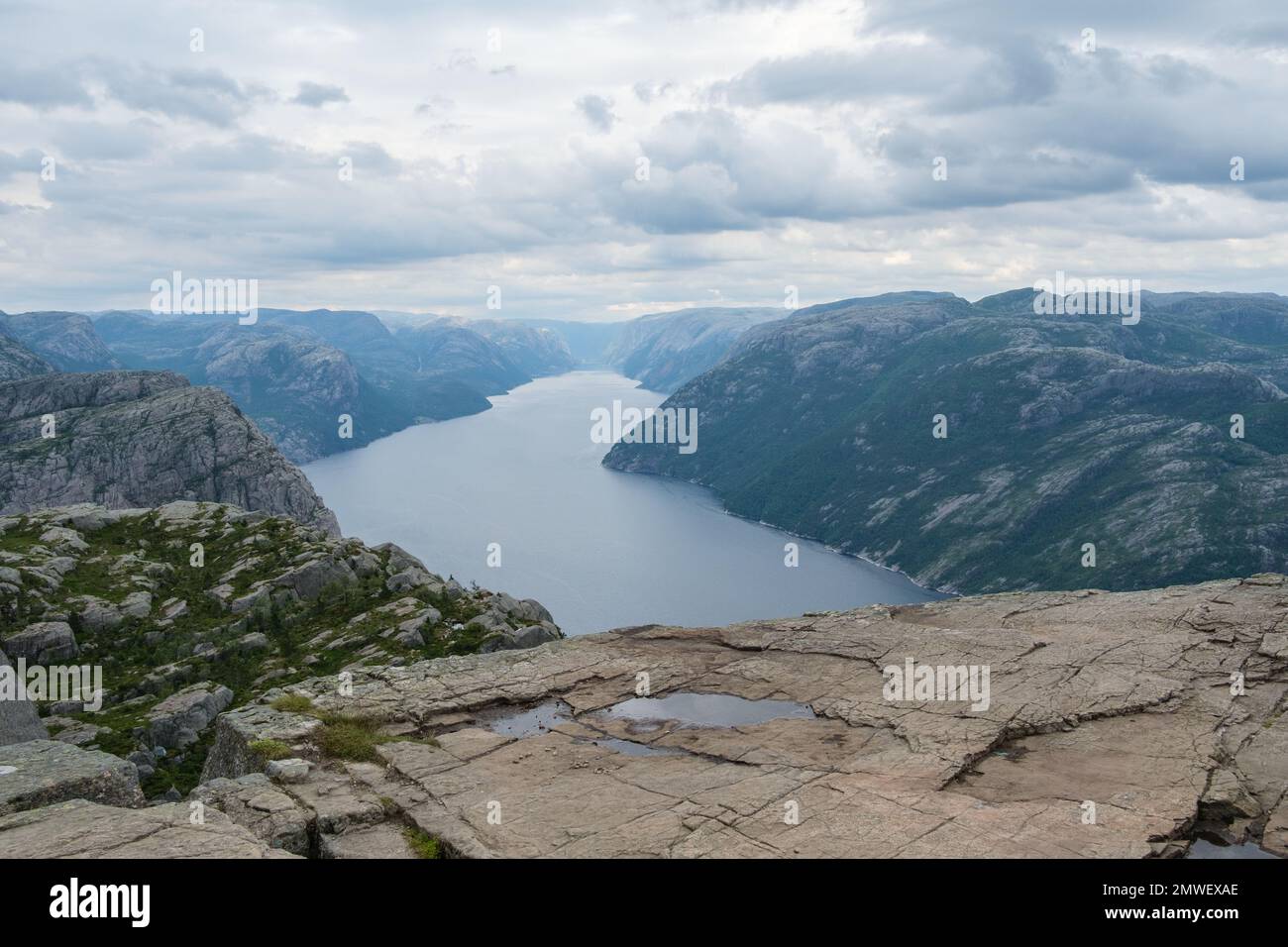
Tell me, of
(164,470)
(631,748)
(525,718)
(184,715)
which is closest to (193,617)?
(184,715)

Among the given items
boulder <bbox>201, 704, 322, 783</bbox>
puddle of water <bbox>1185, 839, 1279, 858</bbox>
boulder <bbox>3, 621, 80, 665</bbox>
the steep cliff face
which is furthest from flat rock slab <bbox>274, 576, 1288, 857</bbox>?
the steep cliff face

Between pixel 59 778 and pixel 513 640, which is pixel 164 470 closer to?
pixel 513 640

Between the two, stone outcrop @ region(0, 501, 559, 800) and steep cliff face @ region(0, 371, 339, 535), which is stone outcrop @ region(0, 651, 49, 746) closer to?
stone outcrop @ region(0, 501, 559, 800)
